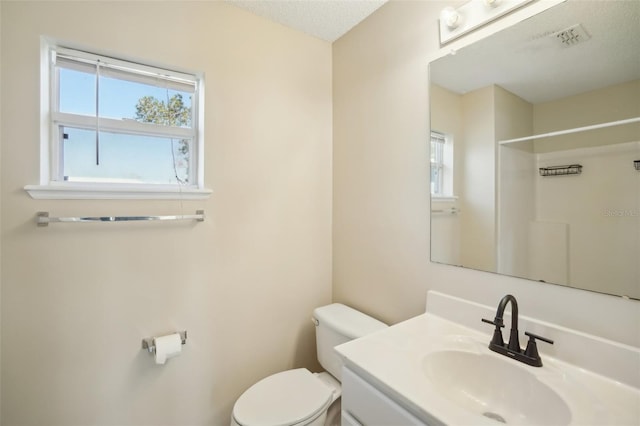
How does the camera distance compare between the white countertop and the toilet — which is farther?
the toilet

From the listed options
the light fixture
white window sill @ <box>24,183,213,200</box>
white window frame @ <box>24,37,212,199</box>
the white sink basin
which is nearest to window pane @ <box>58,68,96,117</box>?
white window frame @ <box>24,37,212,199</box>

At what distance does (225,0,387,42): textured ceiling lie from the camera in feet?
5.03

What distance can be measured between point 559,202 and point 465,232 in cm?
35

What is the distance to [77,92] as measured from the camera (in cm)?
131

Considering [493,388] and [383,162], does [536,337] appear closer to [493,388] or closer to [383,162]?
[493,388]

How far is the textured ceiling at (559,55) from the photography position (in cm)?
85

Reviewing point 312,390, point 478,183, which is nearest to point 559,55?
point 478,183

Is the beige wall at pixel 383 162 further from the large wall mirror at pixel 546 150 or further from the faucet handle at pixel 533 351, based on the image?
the faucet handle at pixel 533 351

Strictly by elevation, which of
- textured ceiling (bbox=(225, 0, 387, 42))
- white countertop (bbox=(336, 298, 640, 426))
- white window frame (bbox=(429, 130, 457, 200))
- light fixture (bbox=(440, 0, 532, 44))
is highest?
textured ceiling (bbox=(225, 0, 387, 42))

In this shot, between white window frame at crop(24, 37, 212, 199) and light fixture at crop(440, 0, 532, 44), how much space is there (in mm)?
1224

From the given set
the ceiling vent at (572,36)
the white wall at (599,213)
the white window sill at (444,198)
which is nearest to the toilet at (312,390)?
the white window sill at (444,198)

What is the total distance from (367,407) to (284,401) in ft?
Result: 2.01

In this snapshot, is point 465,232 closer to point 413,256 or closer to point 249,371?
point 413,256

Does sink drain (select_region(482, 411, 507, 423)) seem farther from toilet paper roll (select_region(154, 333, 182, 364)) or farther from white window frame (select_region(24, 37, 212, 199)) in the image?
white window frame (select_region(24, 37, 212, 199))
